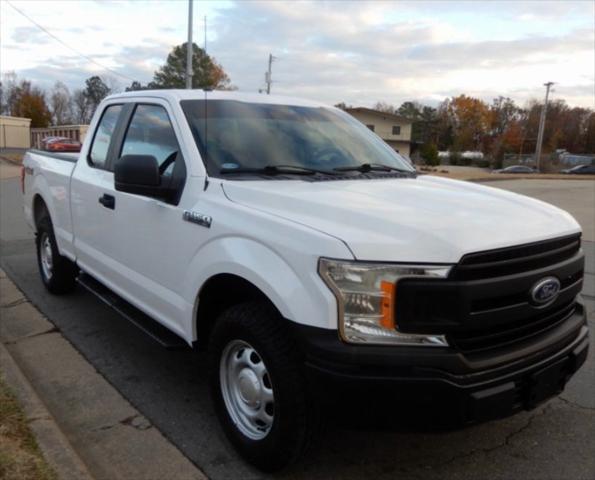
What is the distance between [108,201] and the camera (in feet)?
13.3

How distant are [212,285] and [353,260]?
1026 mm

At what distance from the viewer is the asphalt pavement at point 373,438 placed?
291 cm

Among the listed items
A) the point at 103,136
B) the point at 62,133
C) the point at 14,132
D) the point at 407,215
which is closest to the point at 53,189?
the point at 103,136

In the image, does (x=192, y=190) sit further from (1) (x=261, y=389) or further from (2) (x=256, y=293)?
(1) (x=261, y=389)

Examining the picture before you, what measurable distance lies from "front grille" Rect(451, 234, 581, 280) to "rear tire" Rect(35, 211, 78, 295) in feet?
14.1

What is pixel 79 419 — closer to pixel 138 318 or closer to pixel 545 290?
pixel 138 318

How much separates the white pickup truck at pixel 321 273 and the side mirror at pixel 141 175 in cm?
1

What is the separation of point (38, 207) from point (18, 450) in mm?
3748

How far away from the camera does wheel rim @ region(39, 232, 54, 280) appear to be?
568cm

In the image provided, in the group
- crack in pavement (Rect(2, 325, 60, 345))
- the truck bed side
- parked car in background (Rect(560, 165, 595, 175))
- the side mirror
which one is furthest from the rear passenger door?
parked car in background (Rect(560, 165, 595, 175))

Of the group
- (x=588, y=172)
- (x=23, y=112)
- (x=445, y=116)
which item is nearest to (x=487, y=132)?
(x=445, y=116)

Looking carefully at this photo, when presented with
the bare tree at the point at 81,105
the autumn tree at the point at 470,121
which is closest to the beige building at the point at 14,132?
the bare tree at the point at 81,105

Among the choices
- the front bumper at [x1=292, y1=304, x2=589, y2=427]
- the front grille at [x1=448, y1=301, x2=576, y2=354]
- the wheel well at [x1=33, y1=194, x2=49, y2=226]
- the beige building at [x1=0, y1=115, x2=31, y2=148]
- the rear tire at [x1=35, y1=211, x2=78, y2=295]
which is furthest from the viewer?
the beige building at [x1=0, y1=115, x2=31, y2=148]

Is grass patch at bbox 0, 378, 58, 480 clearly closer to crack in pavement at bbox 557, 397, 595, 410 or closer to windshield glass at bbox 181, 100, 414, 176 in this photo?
windshield glass at bbox 181, 100, 414, 176
